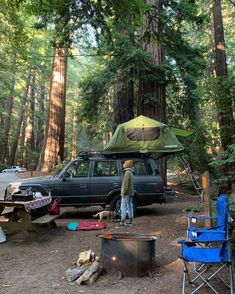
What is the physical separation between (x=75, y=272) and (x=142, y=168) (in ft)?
Result: 20.2

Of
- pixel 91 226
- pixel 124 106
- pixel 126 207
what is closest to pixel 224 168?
pixel 124 106

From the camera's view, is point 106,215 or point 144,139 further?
point 144,139

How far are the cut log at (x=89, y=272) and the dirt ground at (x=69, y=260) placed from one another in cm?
10

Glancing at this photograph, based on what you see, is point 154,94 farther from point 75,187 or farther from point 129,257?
point 129,257

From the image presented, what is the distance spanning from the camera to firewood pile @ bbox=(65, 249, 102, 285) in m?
5.52

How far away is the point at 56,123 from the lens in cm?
2156

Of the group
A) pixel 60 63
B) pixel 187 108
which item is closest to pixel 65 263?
pixel 187 108

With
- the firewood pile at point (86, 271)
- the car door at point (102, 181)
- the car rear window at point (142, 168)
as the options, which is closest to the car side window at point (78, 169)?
the car door at point (102, 181)

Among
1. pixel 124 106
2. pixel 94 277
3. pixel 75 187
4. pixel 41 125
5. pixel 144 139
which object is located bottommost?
pixel 94 277

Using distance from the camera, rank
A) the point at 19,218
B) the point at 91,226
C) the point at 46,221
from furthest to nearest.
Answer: the point at 91,226
the point at 19,218
the point at 46,221

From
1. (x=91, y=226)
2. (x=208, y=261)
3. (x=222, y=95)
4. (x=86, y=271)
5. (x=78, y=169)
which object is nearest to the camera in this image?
(x=208, y=261)

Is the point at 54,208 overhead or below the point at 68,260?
overhead

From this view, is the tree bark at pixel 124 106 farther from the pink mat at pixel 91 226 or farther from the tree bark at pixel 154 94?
the pink mat at pixel 91 226

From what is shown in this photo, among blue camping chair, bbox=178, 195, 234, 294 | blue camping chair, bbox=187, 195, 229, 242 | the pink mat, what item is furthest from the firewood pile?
the pink mat
